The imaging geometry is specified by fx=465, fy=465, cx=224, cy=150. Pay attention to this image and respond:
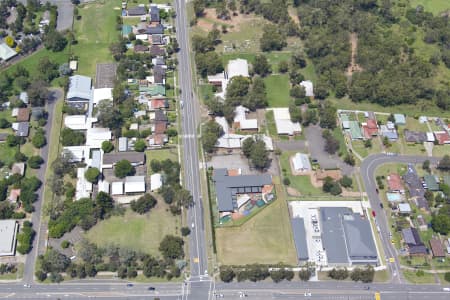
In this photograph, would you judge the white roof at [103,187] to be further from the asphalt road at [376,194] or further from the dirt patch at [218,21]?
the dirt patch at [218,21]

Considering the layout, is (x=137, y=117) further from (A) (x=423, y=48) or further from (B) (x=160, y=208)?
(A) (x=423, y=48)

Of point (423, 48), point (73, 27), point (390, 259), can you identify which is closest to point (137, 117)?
point (73, 27)

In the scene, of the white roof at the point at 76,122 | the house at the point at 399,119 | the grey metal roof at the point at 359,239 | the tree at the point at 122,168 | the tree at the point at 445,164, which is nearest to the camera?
the grey metal roof at the point at 359,239

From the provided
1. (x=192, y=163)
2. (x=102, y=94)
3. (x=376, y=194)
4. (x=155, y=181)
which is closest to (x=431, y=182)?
(x=376, y=194)

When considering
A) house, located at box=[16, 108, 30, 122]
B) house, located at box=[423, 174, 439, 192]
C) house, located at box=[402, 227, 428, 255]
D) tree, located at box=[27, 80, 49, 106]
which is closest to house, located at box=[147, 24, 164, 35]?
tree, located at box=[27, 80, 49, 106]

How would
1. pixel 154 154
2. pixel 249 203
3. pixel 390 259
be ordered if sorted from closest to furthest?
pixel 390 259
pixel 249 203
pixel 154 154

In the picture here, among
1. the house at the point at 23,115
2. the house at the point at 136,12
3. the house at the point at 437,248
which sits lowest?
the house at the point at 437,248

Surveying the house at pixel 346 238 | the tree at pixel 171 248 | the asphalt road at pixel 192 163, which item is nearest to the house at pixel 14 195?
the tree at pixel 171 248
